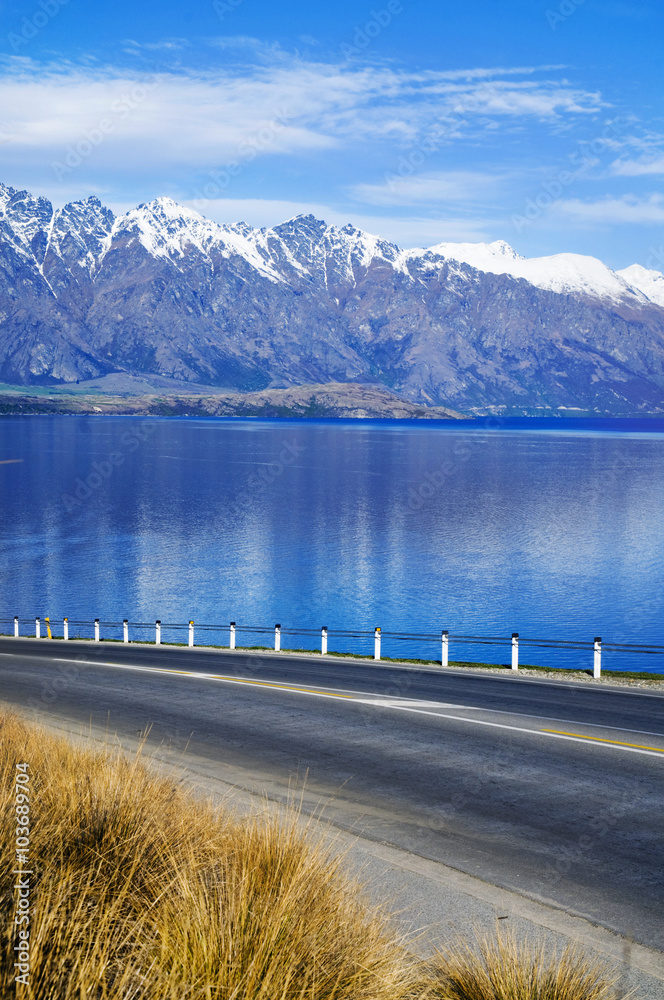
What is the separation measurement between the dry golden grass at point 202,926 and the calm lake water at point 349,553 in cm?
3950

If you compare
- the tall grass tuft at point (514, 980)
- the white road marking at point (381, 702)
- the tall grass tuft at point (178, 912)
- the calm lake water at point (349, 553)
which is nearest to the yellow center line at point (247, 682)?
the white road marking at point (381, 702)

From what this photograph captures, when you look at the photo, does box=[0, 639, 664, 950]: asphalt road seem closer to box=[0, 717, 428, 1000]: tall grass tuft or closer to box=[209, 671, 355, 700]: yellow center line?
box=[209, 671, 355, 700]: yellow center line

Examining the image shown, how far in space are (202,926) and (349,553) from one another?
68951mm

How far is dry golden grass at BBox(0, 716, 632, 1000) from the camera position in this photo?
4.70m

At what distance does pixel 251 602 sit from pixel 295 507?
47.4 metres

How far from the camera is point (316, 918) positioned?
18.1ft

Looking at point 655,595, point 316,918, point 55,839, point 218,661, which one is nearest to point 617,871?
point 316,918

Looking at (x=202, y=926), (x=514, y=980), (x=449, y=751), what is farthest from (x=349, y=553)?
(x=202, y=926)

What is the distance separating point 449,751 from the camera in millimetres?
13859

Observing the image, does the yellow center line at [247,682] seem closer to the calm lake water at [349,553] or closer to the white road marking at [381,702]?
the white road marking at [381,702]

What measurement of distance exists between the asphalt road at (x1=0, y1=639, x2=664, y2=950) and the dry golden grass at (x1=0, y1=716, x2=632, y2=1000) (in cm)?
298

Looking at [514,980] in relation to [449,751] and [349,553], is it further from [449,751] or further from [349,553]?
[349,553]

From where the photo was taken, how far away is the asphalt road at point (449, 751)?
368 inches

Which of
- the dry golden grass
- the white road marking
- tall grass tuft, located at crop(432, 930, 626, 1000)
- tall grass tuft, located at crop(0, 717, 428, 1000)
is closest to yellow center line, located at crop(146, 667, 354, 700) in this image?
the white road marking
